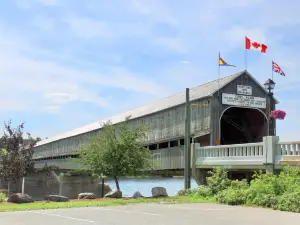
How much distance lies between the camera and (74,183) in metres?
36.2

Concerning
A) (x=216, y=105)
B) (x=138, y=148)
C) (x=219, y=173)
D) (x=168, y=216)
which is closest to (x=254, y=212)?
(x=168, y=216)

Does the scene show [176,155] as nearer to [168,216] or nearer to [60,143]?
[168,216]

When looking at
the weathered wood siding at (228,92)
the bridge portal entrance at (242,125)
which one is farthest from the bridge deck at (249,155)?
the bridge portal entrance at (242,125)

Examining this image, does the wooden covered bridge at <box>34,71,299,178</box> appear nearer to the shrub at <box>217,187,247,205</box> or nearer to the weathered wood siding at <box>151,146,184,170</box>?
the weathered wood siding at <box>151,146,184,170</box>

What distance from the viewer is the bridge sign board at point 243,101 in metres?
28.5

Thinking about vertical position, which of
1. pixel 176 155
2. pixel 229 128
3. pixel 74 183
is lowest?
pixel 74 183

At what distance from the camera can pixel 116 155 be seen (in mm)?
22781

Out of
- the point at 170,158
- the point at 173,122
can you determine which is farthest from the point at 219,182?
the point at 173,122

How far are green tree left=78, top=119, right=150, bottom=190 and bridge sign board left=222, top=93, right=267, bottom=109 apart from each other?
781 centimetres

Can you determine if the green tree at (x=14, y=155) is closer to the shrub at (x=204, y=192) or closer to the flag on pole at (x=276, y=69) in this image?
the shrub at (x=204, y=192)

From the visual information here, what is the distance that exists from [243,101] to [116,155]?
11329 millimetres

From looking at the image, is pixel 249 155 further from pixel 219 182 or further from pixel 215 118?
pixel 215 118

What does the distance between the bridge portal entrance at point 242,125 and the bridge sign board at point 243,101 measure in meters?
0.81

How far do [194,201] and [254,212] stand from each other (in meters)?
4.66
